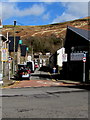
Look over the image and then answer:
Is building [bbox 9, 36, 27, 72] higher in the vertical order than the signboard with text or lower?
higher

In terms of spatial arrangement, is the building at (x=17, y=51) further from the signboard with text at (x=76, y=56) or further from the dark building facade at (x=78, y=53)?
the signboard with text at (x=76, y=56)

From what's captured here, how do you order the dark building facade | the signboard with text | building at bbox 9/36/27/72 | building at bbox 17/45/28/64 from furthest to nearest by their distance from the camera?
1. building at bbox 17/45/28/64
2. building at bbox 9/36/27/72
3. the signboard with text
4. the dark building facade

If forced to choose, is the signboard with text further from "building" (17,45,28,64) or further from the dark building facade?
"building" (17,45,28,64)

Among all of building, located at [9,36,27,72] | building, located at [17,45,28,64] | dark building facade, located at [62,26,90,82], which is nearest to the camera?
dark building facade, located at [62,26,90,82]

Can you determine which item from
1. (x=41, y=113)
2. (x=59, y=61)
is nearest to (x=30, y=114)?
(x=41, y=113)

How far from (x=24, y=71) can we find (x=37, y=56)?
7041 centimetres

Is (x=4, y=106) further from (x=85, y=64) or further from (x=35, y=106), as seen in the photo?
(x=85, y=64)

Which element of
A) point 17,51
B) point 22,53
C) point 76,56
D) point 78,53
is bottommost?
point 76,56

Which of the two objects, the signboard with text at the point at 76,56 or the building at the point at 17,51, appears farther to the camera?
the building at the point at 17,51

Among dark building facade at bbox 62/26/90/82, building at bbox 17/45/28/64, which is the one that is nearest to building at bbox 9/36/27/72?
building at bbox 17/45/28/64

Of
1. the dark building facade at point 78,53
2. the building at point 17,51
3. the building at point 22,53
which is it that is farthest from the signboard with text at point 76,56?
the building at point 22,53

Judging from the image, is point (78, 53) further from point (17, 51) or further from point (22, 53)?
point (22, 53)

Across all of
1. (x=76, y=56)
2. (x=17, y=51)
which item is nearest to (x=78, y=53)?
(x=76, y=56)

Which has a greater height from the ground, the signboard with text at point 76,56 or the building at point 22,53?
the building at point 22,53
